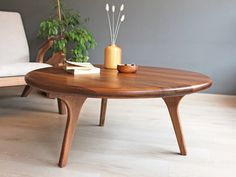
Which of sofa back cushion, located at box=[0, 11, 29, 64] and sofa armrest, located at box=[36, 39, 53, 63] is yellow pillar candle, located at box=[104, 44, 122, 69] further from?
sofa back cushion, located at box=[0, 11, 29, 64]

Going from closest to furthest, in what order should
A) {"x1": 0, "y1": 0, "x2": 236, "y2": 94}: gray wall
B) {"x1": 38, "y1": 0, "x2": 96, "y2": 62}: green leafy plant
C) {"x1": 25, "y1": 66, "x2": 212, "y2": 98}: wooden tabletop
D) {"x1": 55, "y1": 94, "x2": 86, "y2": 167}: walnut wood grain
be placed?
1. {"x1": 25, "y1": 66, "x2": 212, "y2": 98}: wooden tabletop
2. {"x1": 55, "y1": 94, "x2": 86, "y2": 167}: walnut wood grain
3. {"x1": 38, "y1": 0, "x2": 96, "y2": 62}: green leafy plant
4. {"x1": 0, "y1": 0, "x2": 236, "y2": 94}: gray wall

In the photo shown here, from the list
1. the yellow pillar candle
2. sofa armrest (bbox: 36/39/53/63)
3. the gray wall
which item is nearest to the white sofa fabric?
sofa armrest (bbox: 36/39/53/63)

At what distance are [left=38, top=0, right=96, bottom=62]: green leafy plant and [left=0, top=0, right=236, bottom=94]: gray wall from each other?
135 millimetres

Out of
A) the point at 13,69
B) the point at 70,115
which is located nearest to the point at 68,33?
the point at 13,69

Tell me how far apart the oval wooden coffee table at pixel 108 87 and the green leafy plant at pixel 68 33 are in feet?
3.91

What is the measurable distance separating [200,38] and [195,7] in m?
0.30

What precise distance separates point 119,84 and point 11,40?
165cm

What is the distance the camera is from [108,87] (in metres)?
1.18

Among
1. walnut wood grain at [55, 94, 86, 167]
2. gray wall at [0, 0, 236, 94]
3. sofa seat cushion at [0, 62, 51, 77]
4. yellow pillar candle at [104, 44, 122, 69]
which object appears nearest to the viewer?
walnut wood grain at [55, 94, 86, 167]

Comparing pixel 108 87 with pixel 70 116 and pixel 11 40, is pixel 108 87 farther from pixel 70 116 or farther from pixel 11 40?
pixel 11 40

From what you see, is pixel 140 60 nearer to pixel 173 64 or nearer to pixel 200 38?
pixel 173 64

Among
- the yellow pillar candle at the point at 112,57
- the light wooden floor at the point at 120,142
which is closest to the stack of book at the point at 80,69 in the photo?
the yellow pillar candle at the point at 112,57

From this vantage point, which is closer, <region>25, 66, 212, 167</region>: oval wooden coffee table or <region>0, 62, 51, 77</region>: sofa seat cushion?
<region>25, 66, 212, 167</region>: oval wooden coffee table

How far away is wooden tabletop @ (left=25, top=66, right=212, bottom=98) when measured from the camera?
1.16m
